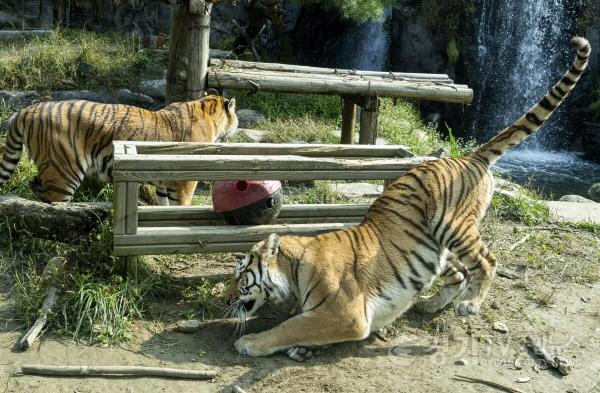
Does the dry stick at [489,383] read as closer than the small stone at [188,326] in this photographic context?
Yes

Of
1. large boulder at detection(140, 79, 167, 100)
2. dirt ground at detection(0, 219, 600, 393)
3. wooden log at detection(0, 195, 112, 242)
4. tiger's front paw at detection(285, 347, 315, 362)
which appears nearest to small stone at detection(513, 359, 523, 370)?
dirt ground at detection(0, 219, 600, 393)

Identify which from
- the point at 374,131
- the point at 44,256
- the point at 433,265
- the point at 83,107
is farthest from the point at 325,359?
the point at 374,131

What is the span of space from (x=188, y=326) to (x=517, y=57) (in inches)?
587

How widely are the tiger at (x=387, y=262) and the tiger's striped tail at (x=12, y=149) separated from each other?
2.74m

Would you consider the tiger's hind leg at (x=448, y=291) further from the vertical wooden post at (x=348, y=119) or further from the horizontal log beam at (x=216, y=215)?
the vertical wooden post at (x=348, y=119)

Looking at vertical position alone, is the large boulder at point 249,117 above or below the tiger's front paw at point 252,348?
above

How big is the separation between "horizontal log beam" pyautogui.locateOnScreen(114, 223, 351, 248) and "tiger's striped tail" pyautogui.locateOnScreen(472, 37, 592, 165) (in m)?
1.37

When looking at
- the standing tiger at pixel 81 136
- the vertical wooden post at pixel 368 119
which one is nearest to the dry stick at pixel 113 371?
the standing tiger at pixel 81 136

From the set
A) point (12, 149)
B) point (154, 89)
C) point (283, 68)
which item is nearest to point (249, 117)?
point (154, 89)

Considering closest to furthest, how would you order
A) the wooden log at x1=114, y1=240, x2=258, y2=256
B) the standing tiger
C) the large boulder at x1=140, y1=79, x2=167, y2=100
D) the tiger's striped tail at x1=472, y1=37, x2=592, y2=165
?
the wooden log at x1=114, y1=240, x2=258, y2=256 → the tiger's striped tail at x1=472, y1=37, x2=592, y2=165 → the standing tiger → the large boulder at x1=140, y1=79, x2=167, y2=100

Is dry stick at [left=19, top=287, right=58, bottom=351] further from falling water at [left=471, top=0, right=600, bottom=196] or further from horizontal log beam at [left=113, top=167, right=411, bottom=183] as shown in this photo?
falling water at [left=471, top=0, right=600, bottom=196]

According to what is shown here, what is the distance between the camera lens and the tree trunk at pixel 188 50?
7133 mm

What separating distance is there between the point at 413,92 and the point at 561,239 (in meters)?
2.63

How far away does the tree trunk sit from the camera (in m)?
7.13
